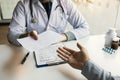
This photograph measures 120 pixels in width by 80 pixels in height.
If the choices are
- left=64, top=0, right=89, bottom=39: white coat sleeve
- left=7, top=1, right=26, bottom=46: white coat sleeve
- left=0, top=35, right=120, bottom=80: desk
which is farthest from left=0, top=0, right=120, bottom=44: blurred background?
left=0, top=35, right=120, bottom=80: desk

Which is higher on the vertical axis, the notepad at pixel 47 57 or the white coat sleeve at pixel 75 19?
the white coat sleeve at pixel 75 19

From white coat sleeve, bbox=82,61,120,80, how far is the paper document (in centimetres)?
35

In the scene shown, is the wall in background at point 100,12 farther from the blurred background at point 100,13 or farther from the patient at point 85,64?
the patient at point 85,64

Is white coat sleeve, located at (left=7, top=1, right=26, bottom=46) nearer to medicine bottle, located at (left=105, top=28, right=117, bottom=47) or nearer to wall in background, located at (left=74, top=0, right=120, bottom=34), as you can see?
medicine bottle, located at (left=105, top=28, right=117, bottom=47)

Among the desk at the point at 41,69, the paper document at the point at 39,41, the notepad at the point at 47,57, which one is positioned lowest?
the desk at the point at 41,69

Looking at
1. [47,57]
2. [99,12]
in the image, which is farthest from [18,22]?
[99,12]

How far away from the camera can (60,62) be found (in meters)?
1.00

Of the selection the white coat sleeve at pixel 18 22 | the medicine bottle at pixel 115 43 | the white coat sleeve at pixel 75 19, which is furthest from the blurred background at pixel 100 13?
the medicine bottle at pixel 115 43

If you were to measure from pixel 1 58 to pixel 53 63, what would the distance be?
336mm

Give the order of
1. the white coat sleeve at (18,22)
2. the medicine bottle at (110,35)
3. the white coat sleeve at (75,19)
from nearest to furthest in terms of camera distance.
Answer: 1. the medicine bottle at (110,35)
2. the white coat sleeve at (18,22)
3. the white coat sleeve at (75,19)

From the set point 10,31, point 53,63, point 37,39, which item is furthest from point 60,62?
point 10,31

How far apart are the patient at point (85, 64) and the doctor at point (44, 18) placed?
0.31 meters

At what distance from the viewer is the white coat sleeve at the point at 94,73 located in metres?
0.78

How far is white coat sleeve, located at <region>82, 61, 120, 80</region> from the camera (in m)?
0.78
